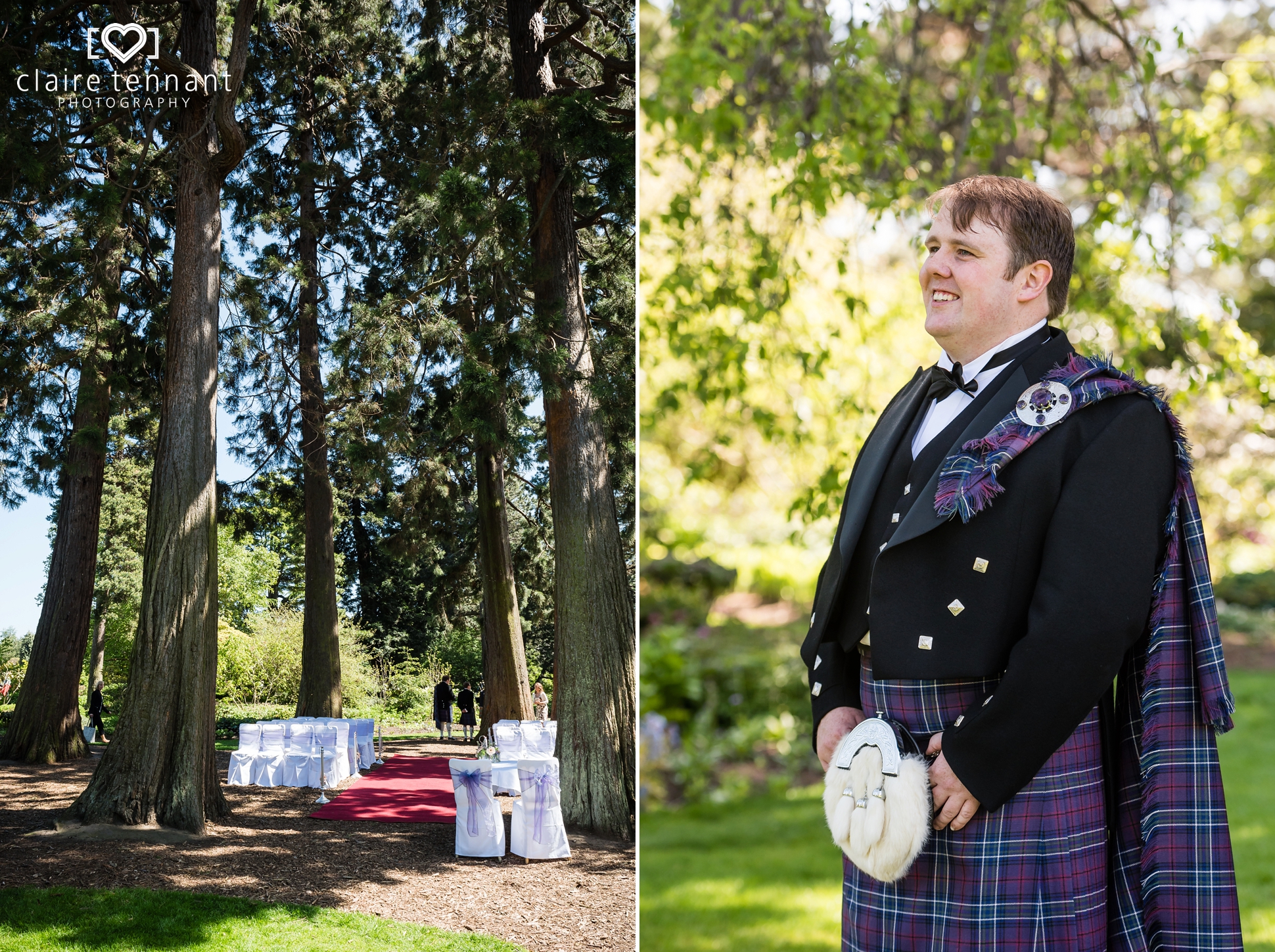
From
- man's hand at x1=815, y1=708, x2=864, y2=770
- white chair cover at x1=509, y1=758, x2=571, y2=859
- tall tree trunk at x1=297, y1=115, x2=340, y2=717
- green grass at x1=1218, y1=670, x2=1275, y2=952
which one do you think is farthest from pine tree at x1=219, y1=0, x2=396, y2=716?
green grass at x1=1218, y1=670, x2=1275, y2=952

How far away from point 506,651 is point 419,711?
30 cm

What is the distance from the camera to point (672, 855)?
17.2ft

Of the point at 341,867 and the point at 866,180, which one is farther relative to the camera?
the point at 866,180

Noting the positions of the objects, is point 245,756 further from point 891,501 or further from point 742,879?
point 742,879

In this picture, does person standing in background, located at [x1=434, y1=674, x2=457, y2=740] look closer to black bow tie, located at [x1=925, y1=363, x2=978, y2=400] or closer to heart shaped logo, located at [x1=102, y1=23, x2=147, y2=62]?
black bow tie, located at [x1=925, y1=363, x2=978, y2=400]

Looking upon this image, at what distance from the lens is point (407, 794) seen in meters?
2.95

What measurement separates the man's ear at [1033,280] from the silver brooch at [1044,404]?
0.49ft

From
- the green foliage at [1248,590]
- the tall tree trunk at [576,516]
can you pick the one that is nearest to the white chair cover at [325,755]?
the tall tree trunk at [576,516]

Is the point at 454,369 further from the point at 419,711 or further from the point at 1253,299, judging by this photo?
the point at 1253,299

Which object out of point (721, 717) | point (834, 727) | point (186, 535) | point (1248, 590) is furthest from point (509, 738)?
point (1248, 590)

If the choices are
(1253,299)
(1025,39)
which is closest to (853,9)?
(1025,39)

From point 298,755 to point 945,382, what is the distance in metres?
2.02

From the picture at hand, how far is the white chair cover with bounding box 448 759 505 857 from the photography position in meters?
2.92

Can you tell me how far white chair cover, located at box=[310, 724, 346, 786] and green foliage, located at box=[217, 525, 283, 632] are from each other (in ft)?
1.19
